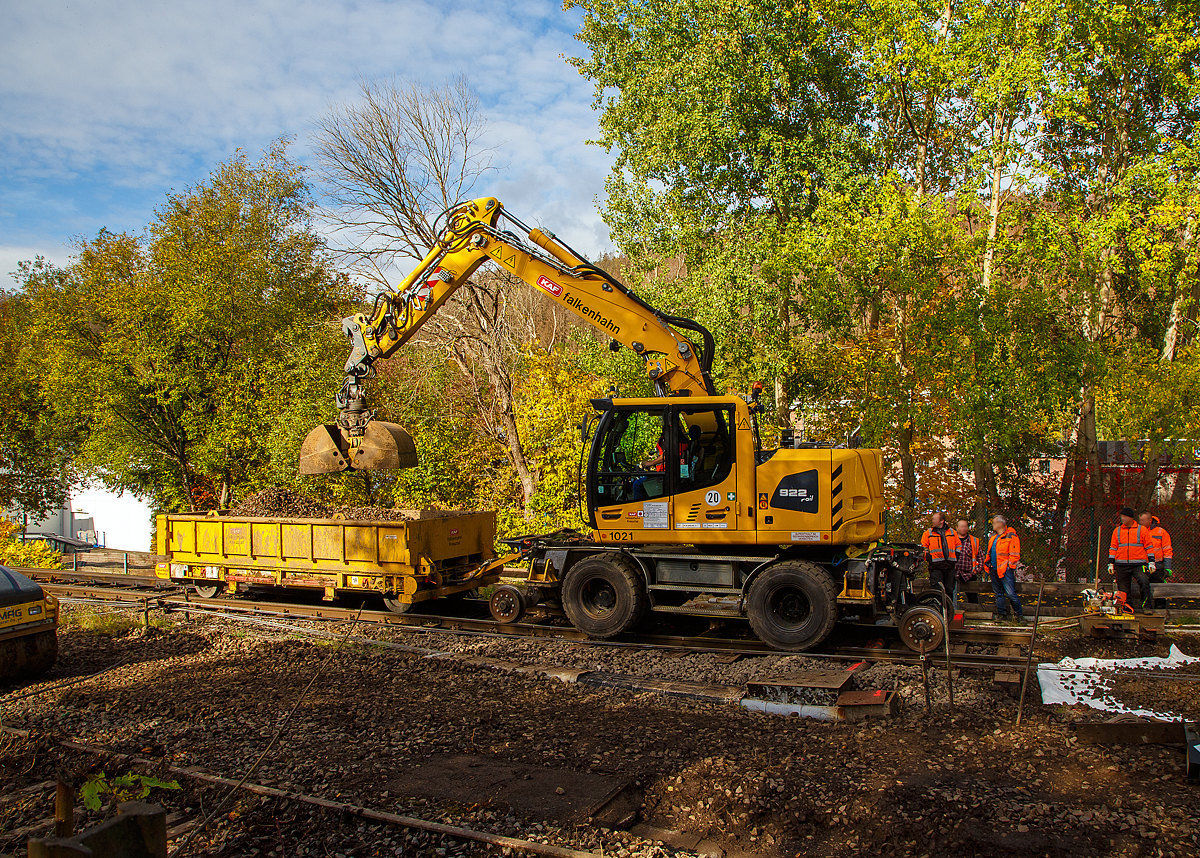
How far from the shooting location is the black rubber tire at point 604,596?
1015 centimetres

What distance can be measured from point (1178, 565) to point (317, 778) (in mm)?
17806

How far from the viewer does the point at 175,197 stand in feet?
85.0

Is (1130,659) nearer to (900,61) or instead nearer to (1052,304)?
(1052,304)

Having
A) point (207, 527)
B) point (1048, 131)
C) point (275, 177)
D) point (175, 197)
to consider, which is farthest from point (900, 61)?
point (175, 197)

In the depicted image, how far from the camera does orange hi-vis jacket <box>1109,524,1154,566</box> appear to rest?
10.9 m

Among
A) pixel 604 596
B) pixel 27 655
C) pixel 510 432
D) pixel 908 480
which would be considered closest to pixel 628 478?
pixel 604 596

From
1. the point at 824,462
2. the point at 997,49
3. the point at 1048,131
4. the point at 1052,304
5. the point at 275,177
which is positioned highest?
the point at 275,177

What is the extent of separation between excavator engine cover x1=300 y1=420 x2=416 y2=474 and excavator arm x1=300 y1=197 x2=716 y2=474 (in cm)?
1

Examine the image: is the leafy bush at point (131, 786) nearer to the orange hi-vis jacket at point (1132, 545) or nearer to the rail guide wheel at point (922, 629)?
the rail guide wheel at point (922, 629)

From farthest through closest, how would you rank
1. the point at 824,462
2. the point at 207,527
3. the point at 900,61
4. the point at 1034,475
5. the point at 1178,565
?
the point at 1034,475, the point at 900,61, the point at 1178,565, the point at 207,527, the point at 824,462

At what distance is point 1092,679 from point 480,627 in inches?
288

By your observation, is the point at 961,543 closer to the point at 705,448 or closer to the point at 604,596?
the point at 705,448

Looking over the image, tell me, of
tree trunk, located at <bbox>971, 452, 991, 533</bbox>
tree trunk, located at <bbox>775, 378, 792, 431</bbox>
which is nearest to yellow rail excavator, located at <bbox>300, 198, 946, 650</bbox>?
tree trunk, located at <bbox>971, 452, 991, 533</bbox>

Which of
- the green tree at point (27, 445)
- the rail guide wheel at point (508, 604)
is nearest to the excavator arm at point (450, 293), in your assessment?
the rail guide wheel at point (508, 604)
